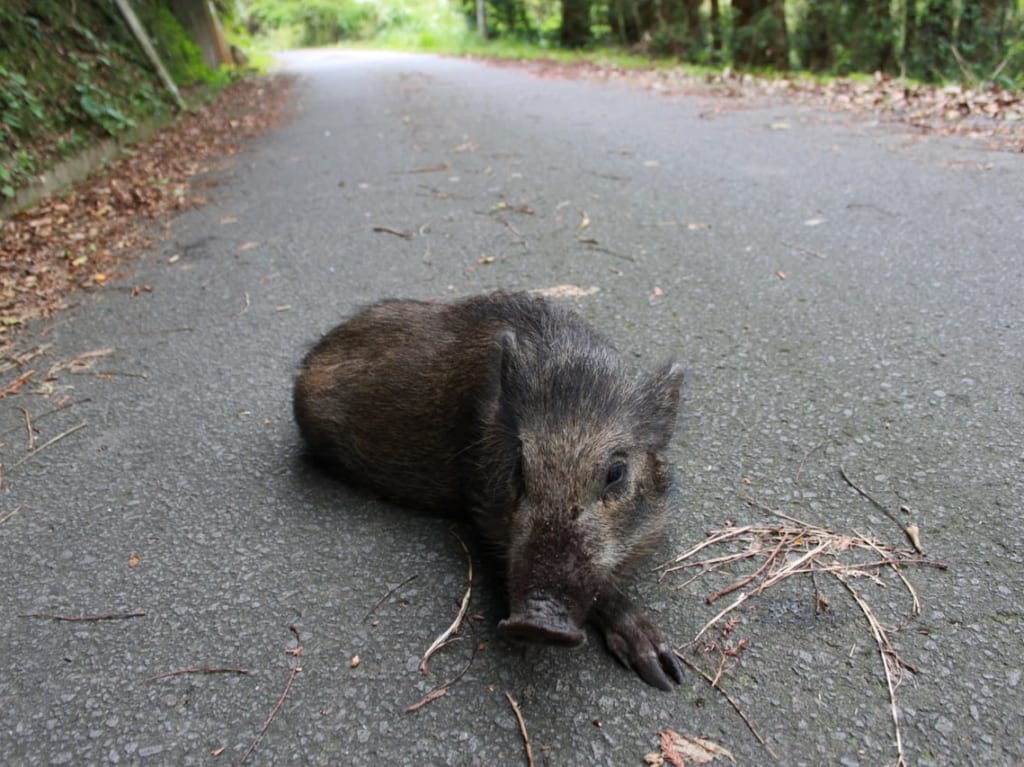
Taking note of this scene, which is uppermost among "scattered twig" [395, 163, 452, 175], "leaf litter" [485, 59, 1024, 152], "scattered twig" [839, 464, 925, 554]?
"leaf litter" [485, 59, 1024, 152]

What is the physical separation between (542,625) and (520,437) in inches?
26.0

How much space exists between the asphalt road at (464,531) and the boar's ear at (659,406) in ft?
1.12

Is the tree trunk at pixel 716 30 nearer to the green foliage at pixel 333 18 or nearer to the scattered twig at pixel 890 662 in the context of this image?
the scattered twig at pixel 890 662

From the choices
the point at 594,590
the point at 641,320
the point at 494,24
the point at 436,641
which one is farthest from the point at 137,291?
the point at 494,24

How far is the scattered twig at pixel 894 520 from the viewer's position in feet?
7.86

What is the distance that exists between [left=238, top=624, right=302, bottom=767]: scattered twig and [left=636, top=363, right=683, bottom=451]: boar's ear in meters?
1.31

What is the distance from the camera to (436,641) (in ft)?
7.09

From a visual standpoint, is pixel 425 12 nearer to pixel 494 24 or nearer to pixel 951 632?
pixel 494 24

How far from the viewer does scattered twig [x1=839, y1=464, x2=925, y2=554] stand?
240 centimetres

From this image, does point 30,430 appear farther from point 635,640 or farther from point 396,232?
point 396,232

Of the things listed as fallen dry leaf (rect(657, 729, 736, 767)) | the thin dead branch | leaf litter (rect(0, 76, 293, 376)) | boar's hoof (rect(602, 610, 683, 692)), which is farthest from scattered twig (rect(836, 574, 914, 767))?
leaf litter (rect(0, 76, 293, 376))

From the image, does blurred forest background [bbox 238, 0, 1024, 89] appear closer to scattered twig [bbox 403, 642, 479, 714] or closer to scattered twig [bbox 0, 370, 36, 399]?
scattered twig [bbox 403, 642, 479, 714]

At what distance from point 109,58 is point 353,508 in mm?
9490

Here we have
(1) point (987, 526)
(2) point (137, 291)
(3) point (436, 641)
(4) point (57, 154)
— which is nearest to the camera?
(3) point (436, 641)
